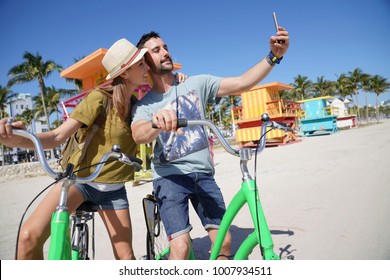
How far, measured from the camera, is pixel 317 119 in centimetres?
2203

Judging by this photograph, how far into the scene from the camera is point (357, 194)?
4.29m

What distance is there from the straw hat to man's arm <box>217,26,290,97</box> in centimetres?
66

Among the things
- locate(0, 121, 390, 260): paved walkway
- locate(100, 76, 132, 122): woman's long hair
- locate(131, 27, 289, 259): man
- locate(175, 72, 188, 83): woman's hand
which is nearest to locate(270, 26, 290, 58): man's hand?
locate(131, 27, 289, 259): man

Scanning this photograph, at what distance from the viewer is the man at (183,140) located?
1807 mm

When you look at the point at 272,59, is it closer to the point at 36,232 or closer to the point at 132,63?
the point at 132,63

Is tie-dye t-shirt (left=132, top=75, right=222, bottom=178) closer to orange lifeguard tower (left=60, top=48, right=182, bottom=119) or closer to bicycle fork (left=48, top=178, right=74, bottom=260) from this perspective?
bicycle fork (left=48, top=178, right=74, bottom=260)

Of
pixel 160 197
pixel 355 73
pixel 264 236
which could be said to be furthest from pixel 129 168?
pixel 355 73

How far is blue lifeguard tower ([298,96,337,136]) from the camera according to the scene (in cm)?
2156

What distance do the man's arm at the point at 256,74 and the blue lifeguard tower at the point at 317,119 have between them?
20.8 metres

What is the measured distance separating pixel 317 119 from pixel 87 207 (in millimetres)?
22709

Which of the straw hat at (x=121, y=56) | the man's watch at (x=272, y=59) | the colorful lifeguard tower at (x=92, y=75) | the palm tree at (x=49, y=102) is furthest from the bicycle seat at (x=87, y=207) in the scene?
the palm tree at (x=49, y=102)

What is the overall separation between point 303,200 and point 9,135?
13.6 ft

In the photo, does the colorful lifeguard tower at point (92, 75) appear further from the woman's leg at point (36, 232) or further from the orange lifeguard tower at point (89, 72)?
the woman's leg at point (36, 232)
